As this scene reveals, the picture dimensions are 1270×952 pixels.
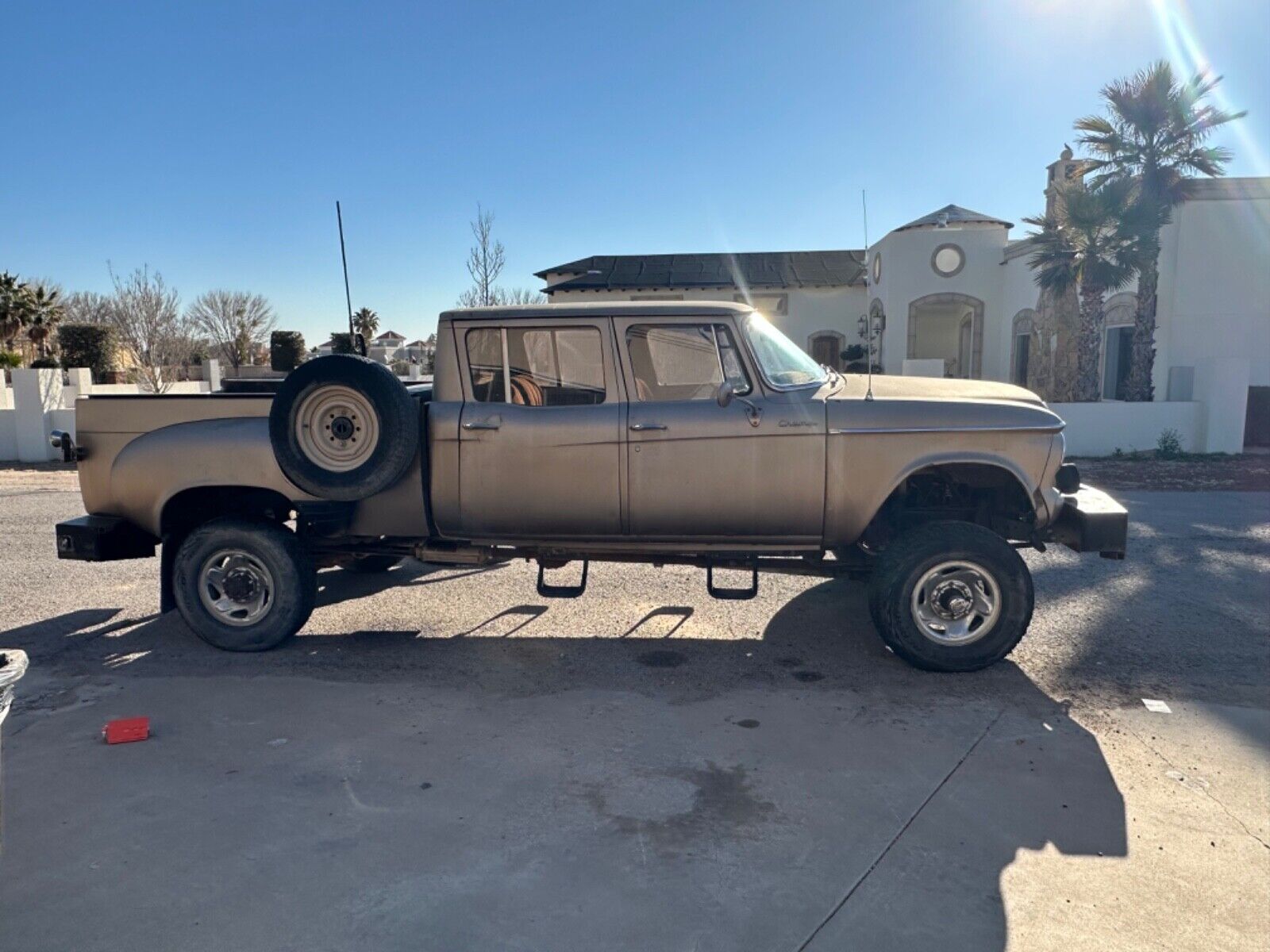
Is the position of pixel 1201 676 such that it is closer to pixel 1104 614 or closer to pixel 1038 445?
pixel 1104 614

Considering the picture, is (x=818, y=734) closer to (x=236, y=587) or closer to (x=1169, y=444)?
(x=236, y=587)

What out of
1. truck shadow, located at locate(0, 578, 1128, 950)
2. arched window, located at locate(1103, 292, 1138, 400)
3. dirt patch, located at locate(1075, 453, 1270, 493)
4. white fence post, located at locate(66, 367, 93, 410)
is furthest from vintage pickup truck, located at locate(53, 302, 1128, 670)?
arched window, located at locate(1103, 292, 1138, 400)

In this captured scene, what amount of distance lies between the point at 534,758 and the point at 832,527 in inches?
85.4

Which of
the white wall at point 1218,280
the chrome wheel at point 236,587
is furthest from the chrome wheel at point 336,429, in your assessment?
the white wall at point 1218,280

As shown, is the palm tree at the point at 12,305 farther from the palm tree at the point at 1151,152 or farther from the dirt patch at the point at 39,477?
the palm tree at the point at 1151,152

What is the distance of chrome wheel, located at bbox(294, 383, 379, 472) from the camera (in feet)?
17.2

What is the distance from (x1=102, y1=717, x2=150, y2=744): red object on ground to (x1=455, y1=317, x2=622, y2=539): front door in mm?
1962

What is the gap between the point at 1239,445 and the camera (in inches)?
630

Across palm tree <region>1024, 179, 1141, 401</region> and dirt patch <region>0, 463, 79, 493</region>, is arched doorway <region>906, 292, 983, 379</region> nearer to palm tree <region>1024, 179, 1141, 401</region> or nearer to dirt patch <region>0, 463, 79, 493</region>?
palm tree <region>1024, 179, 1141, 401</region>

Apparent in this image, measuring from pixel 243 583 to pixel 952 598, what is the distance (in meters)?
4.27

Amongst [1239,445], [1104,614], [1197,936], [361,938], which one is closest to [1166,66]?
→ [1239,445]

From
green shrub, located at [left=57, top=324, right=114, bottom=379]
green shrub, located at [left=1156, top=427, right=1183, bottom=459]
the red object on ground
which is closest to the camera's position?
the red object on ground

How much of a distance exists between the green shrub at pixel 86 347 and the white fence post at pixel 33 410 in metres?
10.3

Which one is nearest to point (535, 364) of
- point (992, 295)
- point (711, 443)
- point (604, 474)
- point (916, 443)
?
point (604, 474)
